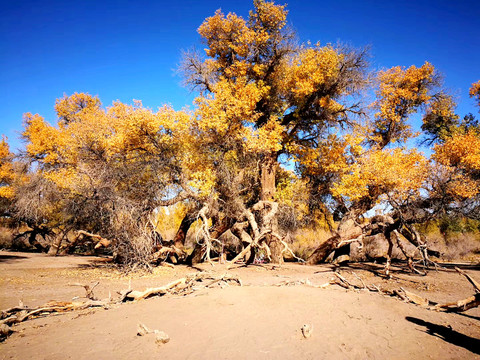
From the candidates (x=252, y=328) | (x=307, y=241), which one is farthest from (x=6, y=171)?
(x=307, y=241)

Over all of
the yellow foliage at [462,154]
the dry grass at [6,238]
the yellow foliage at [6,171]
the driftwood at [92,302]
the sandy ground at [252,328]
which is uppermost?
the yellow foliage at [462,154]

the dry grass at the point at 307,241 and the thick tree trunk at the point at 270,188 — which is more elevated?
the thick tree trunk at the point at 270,188

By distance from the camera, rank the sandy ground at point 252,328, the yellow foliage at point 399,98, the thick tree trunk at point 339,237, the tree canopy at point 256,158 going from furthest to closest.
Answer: the yellow foliage at point 399,98 → the thick tree trunk at point 339,237 → the tree canopy at point 256,158 → the sandy ground at point 252,328

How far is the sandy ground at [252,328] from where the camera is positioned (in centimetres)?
343

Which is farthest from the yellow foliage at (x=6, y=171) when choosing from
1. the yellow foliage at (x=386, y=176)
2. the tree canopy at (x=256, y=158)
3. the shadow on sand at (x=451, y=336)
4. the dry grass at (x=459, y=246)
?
the dry grass at (x=459, y=246)

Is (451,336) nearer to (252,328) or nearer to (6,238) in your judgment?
(252,328)

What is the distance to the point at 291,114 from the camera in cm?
1498

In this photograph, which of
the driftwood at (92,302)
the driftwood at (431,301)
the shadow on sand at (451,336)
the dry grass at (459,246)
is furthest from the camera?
the dry grass at (459,246)

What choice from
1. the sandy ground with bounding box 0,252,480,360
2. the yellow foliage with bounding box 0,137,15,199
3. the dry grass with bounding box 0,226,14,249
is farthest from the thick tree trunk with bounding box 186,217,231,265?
the dry grass with bounding box 0,226,14,249

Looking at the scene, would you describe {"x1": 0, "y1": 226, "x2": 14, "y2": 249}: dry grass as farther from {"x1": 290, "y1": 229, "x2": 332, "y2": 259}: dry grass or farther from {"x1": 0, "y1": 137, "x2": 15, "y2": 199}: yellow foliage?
{"x1": 290, "y1": 229, "x2": 332, "y2": 259}: dry grass

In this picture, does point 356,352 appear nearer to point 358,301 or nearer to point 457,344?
point 457,344

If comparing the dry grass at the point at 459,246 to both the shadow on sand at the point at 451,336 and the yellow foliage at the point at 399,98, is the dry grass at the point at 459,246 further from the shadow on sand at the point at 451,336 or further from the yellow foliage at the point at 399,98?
the shadow on sand at the point at 451,336

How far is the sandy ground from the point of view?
343cm

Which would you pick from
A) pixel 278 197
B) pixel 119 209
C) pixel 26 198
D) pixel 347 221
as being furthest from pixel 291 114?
pixel 26 198
